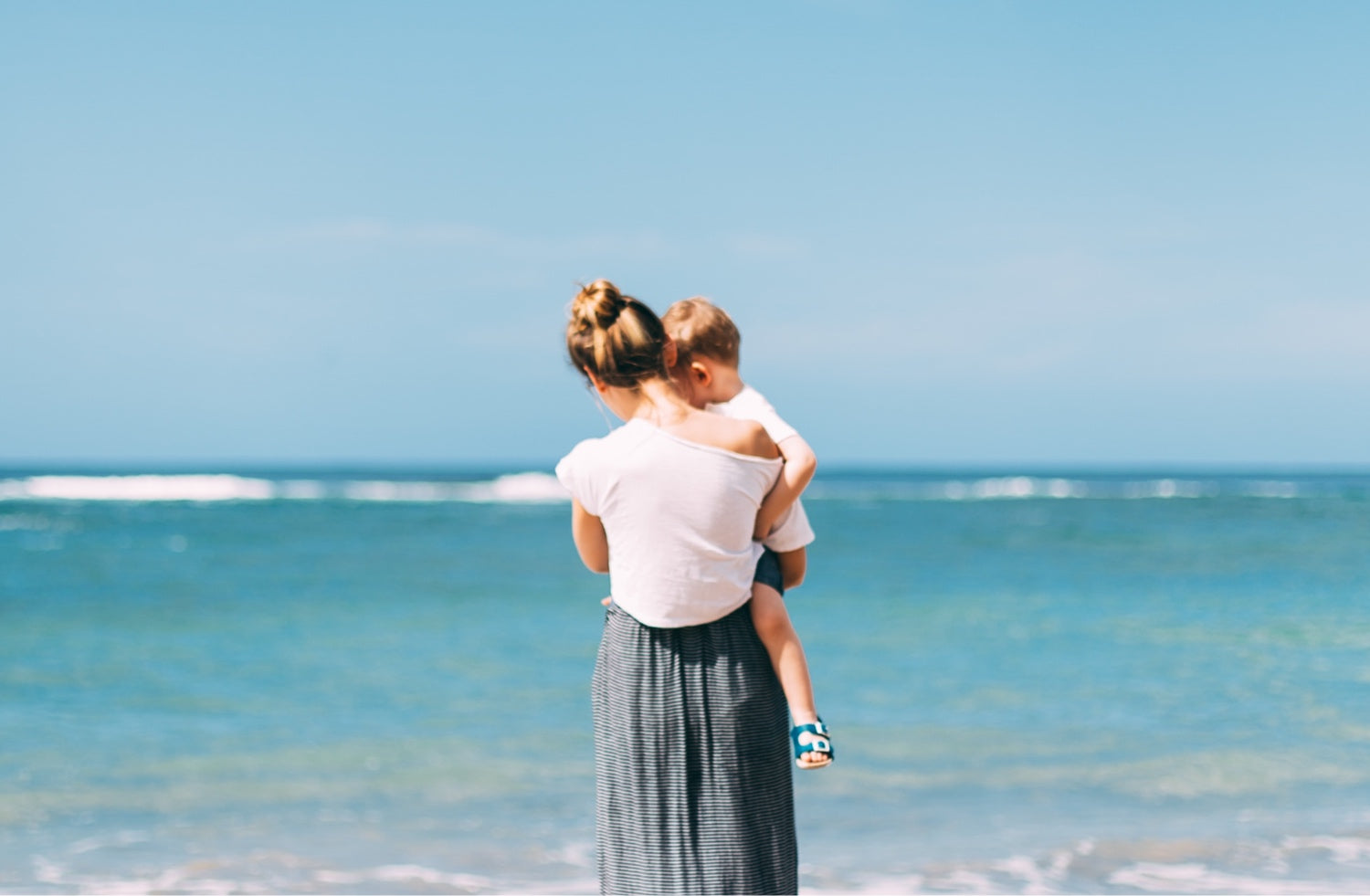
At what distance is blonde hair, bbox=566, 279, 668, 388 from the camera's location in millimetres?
2039

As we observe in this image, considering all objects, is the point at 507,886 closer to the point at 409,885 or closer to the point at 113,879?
the point at 409,885

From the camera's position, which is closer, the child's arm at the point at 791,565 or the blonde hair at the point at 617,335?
the blonde hair at the point at 617,335

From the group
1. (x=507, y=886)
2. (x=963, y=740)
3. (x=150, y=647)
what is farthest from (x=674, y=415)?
(x=150, y=647)

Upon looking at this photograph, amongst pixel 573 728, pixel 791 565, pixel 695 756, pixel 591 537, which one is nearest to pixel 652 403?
pixel 591 537

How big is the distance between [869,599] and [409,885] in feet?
25.9

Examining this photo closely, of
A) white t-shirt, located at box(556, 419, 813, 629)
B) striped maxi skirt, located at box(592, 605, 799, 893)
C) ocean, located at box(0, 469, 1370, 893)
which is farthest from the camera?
ocean, located at box(0, 469, 1370, 893)

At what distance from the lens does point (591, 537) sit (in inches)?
84.0

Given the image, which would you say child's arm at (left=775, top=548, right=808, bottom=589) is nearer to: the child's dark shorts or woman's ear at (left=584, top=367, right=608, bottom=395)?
the child's dark shorts

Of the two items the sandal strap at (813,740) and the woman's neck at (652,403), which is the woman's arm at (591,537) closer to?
the woman's neck at (652,403)

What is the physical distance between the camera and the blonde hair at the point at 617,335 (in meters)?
2.04

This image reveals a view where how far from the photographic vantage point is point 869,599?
11.6 meters

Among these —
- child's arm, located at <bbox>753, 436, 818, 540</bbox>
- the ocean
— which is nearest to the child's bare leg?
child's arm, located at <bbox>753, 436, 818, 540</bbox>

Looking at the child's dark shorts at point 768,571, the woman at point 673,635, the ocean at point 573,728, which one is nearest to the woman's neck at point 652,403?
the woman at point 673,635

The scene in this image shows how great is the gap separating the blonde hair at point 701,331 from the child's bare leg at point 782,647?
401 millimetres
